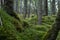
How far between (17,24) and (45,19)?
7909 mm

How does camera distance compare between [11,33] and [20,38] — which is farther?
[20,38]

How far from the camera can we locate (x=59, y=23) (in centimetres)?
658

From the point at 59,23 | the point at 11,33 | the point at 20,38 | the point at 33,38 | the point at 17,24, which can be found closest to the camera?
the point at 59,23

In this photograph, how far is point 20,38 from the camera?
7.91m

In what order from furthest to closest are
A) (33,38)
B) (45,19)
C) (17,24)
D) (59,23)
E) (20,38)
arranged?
(45,19)
(17,24)
(33,38)
(20,38)
(59,23)

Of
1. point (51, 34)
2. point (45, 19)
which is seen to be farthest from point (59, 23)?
point (45, 19)

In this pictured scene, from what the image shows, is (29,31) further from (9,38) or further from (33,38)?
(9,38)

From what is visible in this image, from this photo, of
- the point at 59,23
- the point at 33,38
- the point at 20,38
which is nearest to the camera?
the point at 59,23

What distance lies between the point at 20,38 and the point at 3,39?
1.37 metres

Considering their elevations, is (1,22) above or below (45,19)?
above

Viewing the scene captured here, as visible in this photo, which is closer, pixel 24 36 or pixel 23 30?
pixel 24 36

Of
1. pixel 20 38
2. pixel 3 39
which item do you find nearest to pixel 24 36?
pixel 20 38

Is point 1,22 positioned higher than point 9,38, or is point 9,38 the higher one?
point 1,22

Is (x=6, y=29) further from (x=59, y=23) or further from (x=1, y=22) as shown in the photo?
(x=59, y=23)
